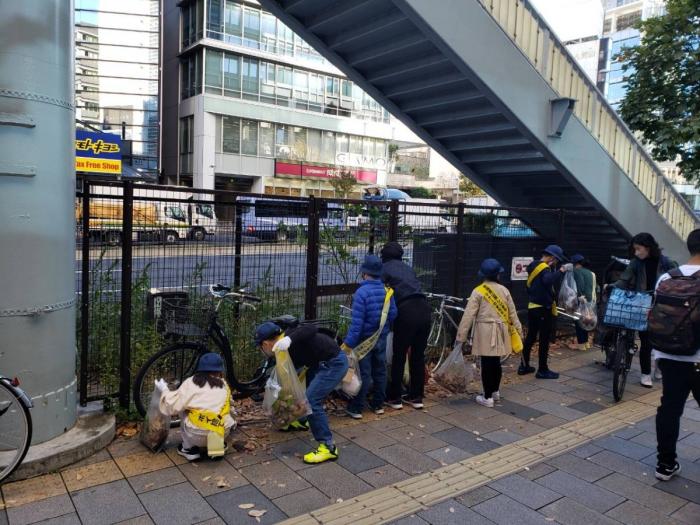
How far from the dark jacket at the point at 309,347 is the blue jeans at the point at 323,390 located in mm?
86

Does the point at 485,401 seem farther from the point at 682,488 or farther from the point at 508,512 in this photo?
the point at 508,512

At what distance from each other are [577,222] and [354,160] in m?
34.6

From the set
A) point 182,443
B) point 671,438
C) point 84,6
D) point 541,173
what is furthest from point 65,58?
point 84,6

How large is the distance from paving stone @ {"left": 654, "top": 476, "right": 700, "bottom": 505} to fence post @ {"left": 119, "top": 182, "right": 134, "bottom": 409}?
14.3ft

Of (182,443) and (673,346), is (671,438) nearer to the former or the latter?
(673,346)

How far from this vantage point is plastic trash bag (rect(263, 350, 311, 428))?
4.19 metres

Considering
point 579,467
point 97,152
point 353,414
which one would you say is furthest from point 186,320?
point 97,152

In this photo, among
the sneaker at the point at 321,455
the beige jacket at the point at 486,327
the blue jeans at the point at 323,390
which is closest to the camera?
the sneaker at the point at 321,455

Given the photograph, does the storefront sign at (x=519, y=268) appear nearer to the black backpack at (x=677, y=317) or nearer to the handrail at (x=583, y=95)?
the handrail at (x=583, y=95)

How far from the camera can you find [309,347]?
14.1 feet

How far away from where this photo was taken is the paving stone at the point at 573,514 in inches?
141

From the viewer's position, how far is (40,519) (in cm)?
329

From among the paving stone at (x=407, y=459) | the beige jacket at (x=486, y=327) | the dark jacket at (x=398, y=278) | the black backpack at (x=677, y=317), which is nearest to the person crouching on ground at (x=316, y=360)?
the paving stone at (x=407, y=459)

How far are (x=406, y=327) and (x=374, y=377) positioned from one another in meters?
0.58
